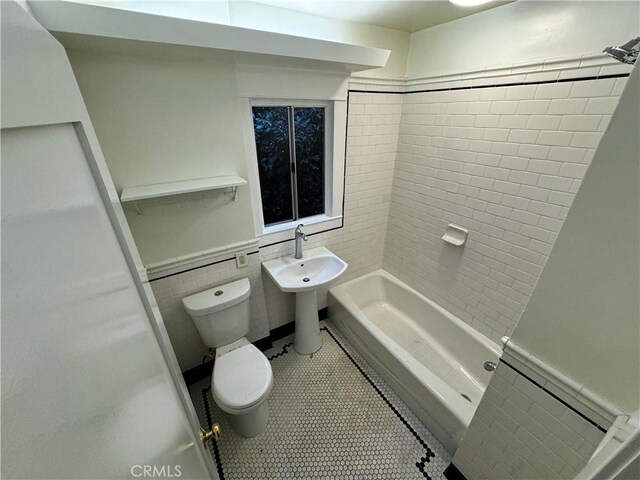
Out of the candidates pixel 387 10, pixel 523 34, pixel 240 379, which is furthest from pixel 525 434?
pixel 387 10

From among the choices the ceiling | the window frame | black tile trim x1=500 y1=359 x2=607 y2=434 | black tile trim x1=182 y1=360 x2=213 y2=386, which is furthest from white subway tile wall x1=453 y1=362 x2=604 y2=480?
the ceiling

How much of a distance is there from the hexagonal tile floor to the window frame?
3.50 ft

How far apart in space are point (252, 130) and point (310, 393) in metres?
1.79

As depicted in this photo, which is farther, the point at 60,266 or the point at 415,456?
the point at 415,456

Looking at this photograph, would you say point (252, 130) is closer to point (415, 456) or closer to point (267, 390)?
point (267, 390)

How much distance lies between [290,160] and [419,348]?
72.1 inches

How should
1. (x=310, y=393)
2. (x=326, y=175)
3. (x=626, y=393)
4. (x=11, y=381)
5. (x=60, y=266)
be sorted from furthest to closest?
(x=326, y=175) → (x=310, y=393) → (x=626, y=393) → (x=60, y=266) → (x=11, y=381)

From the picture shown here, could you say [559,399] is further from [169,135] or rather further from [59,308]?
[169,135]

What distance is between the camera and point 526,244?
60.1 inches

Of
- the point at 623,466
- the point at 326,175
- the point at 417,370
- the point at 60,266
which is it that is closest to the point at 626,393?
the point at 623,466

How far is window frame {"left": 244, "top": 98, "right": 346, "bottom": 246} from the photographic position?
1.56 meters

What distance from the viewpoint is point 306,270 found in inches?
76.7

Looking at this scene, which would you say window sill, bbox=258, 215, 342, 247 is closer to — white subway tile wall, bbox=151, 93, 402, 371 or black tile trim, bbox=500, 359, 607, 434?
white subway tile wall, bbox=151, 93, 402, 371

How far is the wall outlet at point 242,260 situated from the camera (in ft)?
5.51
